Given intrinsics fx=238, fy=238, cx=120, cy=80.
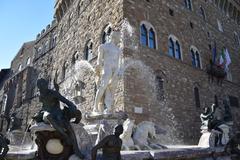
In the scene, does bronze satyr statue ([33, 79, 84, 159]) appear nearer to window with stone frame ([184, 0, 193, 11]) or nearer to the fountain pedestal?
the fountain pedestal

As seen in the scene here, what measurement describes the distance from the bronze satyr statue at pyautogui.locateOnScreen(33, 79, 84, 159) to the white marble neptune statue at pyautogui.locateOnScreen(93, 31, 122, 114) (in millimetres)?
2284

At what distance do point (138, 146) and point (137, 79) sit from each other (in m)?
5.59

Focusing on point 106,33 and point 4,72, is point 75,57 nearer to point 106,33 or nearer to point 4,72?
point 106,33

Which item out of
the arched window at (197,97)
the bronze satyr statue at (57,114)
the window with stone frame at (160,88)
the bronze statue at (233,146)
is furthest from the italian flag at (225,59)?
the bronze satyr statue at (57,114)

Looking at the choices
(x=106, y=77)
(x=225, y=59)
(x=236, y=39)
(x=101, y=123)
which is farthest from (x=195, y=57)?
(x=101, y=123)

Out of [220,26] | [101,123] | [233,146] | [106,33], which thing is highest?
[220,26]

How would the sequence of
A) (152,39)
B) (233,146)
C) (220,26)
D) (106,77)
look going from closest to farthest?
(233,146)
(106,77)
(152,39)
(220,26)

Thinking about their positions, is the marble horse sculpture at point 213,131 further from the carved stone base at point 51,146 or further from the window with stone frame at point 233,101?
the window with stone frame at point 233,101

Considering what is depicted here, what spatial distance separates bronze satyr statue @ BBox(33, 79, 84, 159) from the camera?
2916 mm

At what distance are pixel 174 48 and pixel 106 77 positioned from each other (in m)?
7.91

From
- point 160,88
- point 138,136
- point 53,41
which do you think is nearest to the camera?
point 138,136

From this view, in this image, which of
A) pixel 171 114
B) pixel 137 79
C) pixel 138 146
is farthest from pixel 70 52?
pixel 138 146

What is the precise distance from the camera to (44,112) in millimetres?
3098

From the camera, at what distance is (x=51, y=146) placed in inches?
118
